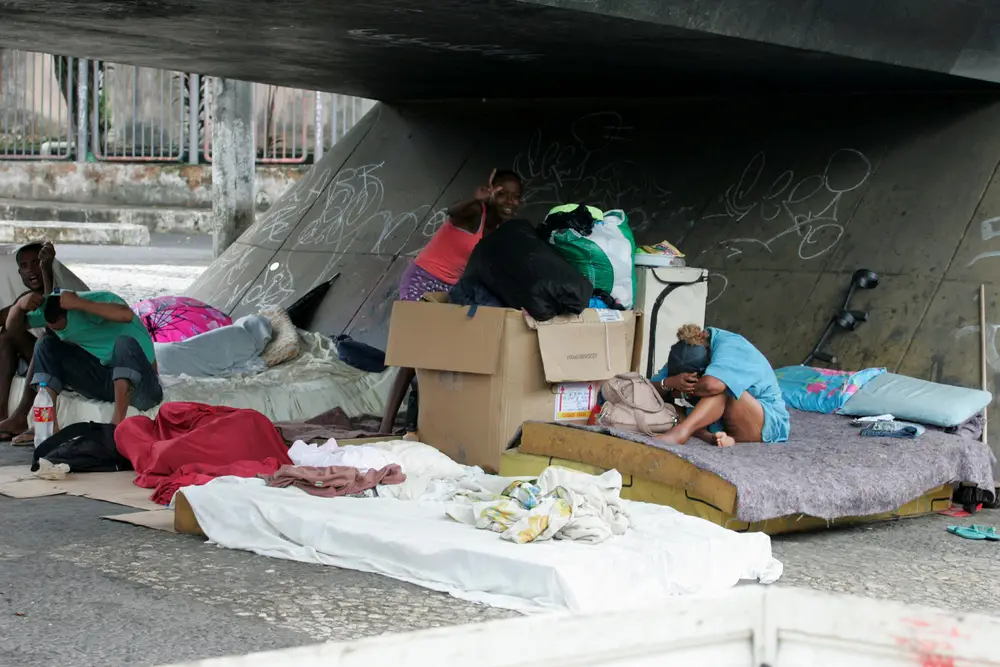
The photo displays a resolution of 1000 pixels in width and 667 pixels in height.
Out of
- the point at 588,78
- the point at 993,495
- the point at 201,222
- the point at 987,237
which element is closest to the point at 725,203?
the point at 588,78

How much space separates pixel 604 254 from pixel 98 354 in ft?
10.8

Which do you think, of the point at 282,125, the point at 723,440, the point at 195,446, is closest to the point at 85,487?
the point at 195,446

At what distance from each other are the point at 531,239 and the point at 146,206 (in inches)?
766

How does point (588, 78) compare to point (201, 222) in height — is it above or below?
above

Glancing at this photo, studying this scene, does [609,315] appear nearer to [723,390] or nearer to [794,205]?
[723,390]

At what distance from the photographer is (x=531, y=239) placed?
23.8 ft

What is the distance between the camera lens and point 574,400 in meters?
7.23

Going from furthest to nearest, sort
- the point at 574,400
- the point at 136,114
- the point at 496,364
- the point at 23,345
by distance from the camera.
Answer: the point at 136,114, the point at 23,345, the point at 574,400, the point at 496,364

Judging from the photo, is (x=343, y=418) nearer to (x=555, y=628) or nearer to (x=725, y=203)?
(x=725, y=203)

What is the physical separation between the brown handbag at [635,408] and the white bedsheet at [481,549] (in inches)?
36.6

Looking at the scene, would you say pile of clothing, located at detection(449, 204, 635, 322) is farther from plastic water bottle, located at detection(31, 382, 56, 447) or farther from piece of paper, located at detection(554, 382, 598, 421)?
plastic water bottle, located at detection(31, 382, 56, 447)

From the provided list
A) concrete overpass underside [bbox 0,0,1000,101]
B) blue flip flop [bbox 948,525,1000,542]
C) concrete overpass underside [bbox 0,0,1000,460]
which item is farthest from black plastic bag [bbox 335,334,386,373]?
blue flip flop [bbox 948,525,1000,542]

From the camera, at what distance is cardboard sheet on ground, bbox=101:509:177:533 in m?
6.14

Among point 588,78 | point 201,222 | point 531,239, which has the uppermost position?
point 588,78
